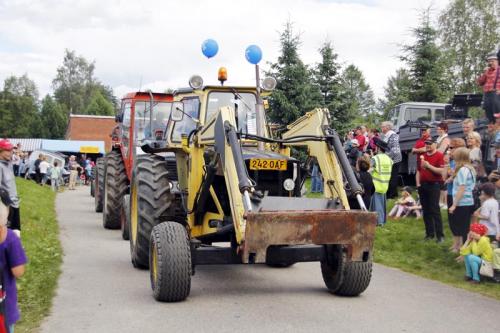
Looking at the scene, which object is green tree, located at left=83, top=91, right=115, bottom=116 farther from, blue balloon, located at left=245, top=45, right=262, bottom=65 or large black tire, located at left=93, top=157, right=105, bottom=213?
blue balloon, located at left=245, top=45, right=262, bottom=65

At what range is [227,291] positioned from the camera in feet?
27.6

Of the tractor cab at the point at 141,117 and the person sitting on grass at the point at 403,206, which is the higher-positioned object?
the tractor cab at the point at 141,117

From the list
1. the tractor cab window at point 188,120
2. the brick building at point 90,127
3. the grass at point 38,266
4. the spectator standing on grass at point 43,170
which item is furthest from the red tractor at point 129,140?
the brick building at point 90,127

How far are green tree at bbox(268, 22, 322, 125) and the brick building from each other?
54.0 metres

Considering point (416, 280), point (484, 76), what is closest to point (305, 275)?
point (416, 280)

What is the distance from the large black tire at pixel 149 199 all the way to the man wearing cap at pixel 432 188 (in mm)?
5162

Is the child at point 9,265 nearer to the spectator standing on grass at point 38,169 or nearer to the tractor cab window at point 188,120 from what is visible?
the tractor cab window at point 188,120

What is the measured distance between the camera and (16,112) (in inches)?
4008

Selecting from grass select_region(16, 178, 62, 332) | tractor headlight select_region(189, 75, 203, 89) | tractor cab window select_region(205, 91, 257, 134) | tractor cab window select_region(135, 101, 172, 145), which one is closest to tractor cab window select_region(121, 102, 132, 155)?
tractor cab window select_region(135, 101, 172, 145)

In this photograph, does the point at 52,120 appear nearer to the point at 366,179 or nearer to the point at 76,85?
the point at 76,85

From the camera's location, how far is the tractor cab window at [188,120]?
9.70 metres

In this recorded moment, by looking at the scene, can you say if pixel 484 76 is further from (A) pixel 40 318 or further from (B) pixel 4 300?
(B) pixel 4 300

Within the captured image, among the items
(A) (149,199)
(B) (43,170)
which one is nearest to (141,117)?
(A) (149,199)

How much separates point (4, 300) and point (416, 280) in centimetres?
625
